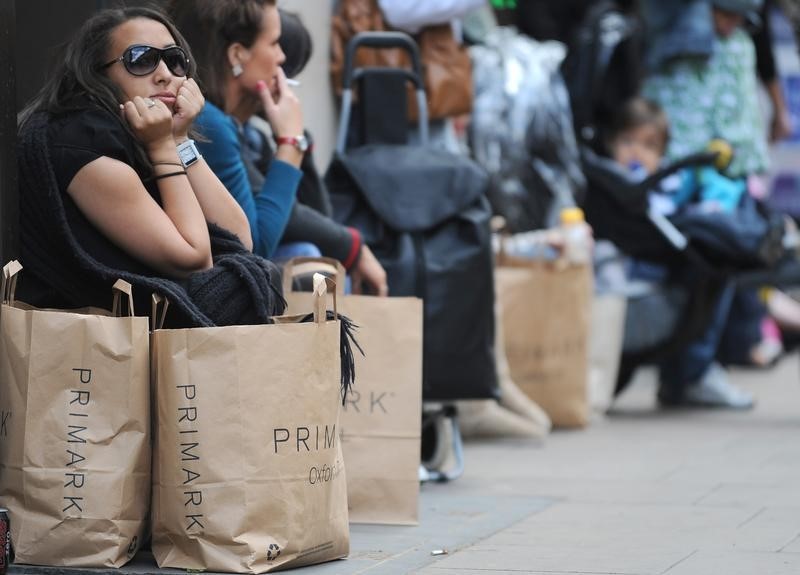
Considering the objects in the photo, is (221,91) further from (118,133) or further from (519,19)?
(519,19)

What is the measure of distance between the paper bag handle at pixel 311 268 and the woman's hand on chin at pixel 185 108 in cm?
61

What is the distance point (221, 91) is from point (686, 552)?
1857mm

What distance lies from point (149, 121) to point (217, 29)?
907 mm

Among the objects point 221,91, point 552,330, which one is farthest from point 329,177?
point 552,330

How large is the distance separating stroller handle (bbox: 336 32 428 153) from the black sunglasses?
1.60 meters

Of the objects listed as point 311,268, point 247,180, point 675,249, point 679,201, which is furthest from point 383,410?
point 679,201

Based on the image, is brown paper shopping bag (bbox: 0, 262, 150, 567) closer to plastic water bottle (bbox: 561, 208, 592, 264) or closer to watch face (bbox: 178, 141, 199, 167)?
watch face (bbox: 178, 141, 199, 167)

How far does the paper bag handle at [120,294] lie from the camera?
3.60m

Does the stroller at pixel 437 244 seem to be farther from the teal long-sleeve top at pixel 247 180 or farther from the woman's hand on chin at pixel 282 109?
the teal long-sleeve top at pixel 247 180

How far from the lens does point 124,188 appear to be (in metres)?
3.74

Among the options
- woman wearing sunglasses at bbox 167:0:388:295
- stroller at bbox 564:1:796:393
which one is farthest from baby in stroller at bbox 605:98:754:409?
woman wearing sunglasses at bbox 167:0:388:295

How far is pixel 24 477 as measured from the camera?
3.61m

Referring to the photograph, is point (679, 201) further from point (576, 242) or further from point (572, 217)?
point (576, 242)

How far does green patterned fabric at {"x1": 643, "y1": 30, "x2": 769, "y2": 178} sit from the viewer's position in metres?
8.23
